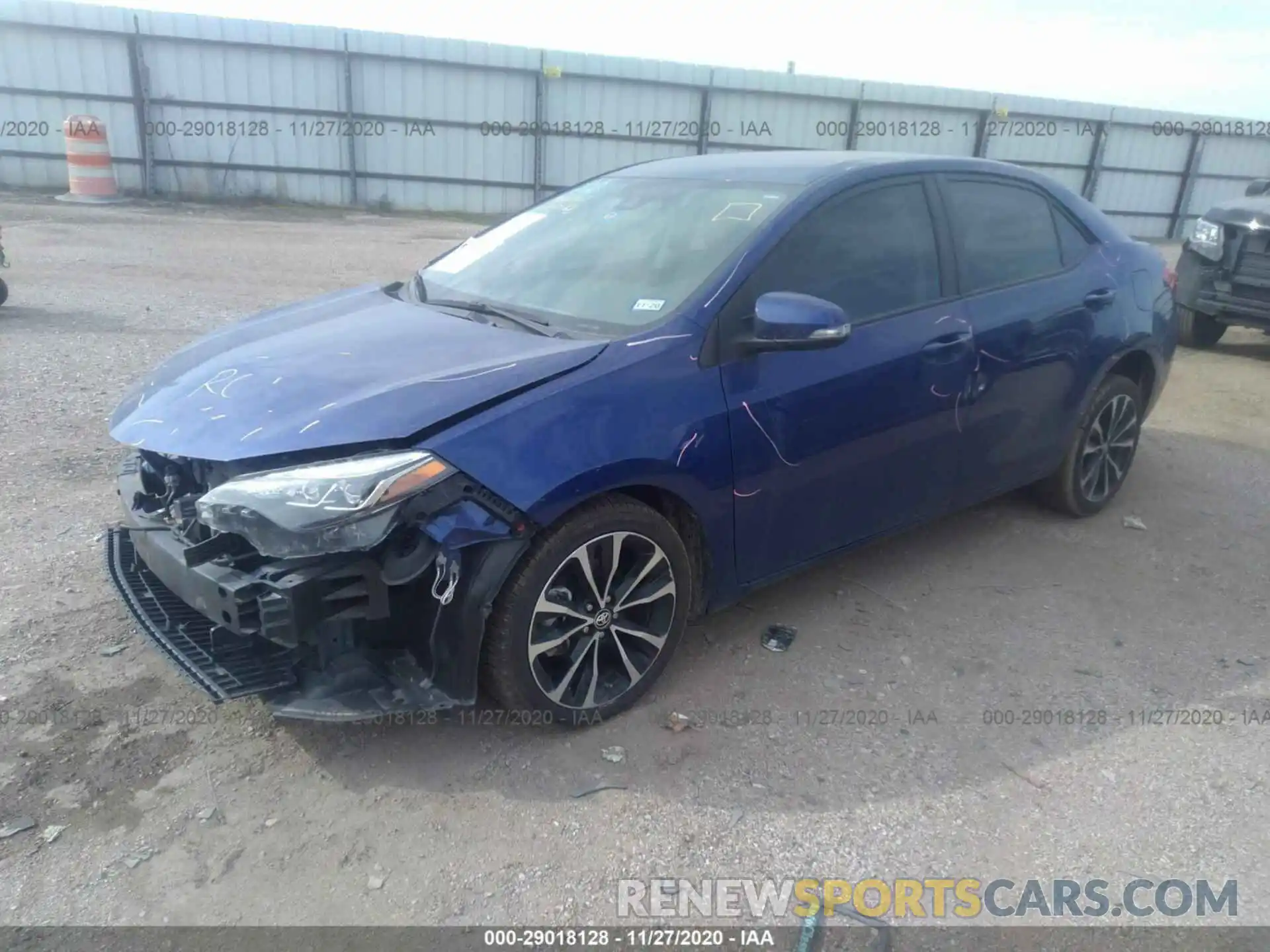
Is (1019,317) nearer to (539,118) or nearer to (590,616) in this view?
(590,616)

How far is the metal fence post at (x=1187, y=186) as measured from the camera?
23.3 m

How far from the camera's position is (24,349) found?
22.1 ft

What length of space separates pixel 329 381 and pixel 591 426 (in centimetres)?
80

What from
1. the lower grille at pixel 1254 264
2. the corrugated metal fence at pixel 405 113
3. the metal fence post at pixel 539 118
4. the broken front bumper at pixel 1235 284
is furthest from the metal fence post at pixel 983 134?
the lower grille at pixel 1254 264

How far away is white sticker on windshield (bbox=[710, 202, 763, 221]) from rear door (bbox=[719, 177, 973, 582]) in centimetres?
18

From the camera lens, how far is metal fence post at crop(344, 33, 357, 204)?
17.2m

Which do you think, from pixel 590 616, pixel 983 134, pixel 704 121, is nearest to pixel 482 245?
pixel 590 616

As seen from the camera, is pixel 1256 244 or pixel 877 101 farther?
pixel 877 101

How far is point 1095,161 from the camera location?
22578mm

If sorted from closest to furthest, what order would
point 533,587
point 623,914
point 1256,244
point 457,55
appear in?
1. point 623,914
2. point 533,587
3. point 1256,244
4. point 457,55

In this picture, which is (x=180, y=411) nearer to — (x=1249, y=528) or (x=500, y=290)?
(x=500, y=290)

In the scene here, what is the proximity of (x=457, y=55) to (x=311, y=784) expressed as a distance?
1754cm

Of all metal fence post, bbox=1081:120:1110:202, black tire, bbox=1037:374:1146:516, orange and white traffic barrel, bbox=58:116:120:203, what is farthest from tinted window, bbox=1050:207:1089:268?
metal fence post, bbox=1081:120:1110:202

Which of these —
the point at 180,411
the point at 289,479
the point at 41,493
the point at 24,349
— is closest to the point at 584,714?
the point at 289,479
